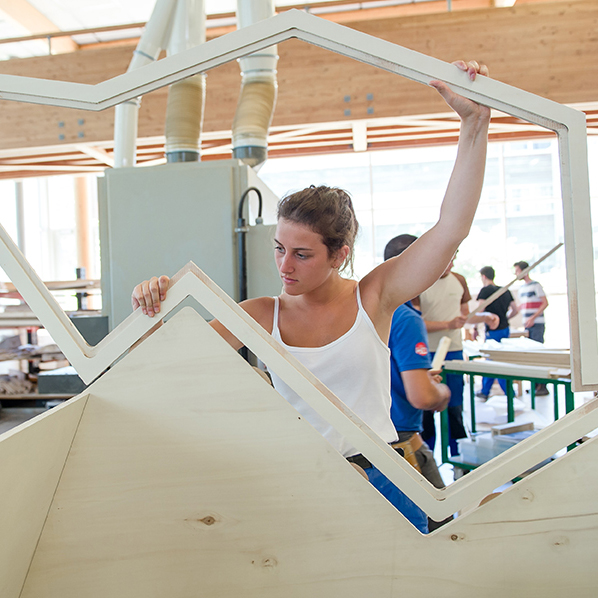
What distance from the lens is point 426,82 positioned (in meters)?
0.81

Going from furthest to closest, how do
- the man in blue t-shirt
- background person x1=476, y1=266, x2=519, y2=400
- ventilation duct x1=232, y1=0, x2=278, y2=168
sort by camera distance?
background person x1=476, y1=266, x2=519, y2=400, ventilation duct x1=232, y1=0, x2=278, y2=168, the man in blue t-shirt

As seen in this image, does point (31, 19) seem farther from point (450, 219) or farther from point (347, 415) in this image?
point (347, 415)

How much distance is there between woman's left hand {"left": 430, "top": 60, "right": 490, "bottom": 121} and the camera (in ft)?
2.61

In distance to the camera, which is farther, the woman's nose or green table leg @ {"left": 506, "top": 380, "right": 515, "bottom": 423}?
green table leg @ {"left": 506, "top": 380, "right": 515, "bottom": 423}

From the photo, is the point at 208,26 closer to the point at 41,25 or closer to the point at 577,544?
the point at 41,25

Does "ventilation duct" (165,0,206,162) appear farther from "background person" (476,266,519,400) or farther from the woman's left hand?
"background person" (476,266,519,400)

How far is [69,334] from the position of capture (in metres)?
0.82

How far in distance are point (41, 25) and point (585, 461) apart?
7.89m

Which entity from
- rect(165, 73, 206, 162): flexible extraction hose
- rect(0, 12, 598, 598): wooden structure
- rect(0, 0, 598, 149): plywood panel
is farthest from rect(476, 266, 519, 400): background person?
rect(0, 12, 598, 598): wooden structure

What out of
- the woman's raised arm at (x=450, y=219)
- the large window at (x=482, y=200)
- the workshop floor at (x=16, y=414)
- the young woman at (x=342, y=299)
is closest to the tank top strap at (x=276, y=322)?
the young woman at (x=342, y=299)

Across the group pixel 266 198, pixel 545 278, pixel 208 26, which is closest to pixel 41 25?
pixel 208 26

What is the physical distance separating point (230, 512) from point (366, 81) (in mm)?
4624

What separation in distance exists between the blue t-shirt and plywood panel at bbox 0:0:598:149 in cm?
348

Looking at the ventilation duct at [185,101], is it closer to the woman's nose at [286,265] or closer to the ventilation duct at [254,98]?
the ventilation duct at [254,98]
